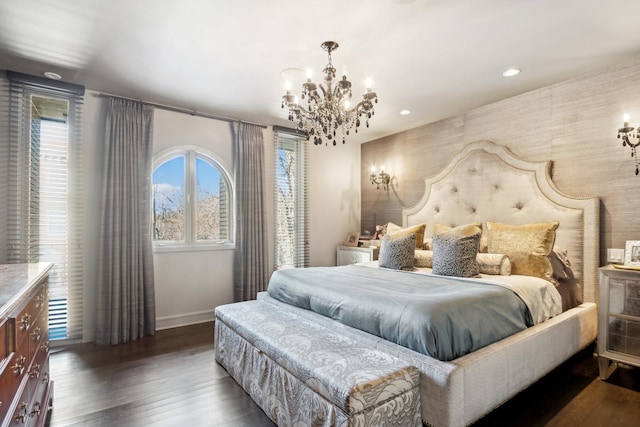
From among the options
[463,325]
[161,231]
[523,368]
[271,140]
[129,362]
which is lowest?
[129,362]

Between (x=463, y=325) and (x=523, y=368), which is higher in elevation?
(x=463, y=325)

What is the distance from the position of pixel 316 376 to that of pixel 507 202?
2.80 meters

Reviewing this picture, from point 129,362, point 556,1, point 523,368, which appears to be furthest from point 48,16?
point 523,368

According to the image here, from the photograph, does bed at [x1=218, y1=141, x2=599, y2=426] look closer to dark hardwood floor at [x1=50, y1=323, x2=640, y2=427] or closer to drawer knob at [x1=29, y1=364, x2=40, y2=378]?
dark hardwood floor at [x1=50, y1=323, x2=640, y2=427]

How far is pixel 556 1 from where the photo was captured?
6.24 ft

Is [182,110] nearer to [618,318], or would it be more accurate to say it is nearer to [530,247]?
[530,247]

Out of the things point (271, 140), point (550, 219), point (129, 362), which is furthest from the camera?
point (271, 140)

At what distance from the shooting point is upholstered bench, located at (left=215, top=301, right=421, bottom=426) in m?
1.42

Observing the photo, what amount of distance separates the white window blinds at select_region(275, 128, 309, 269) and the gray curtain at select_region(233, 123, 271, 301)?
33 cm

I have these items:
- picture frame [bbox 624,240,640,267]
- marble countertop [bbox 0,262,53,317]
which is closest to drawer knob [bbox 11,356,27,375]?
marble countertop [bbox 0,262,53,317]

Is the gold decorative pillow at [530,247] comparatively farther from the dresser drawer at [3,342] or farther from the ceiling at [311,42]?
the dresser drawer at [3,342]

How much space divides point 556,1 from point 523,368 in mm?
2203

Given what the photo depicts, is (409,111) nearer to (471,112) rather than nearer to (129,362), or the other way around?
(471,112)

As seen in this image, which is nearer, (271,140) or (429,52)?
(429,52)
